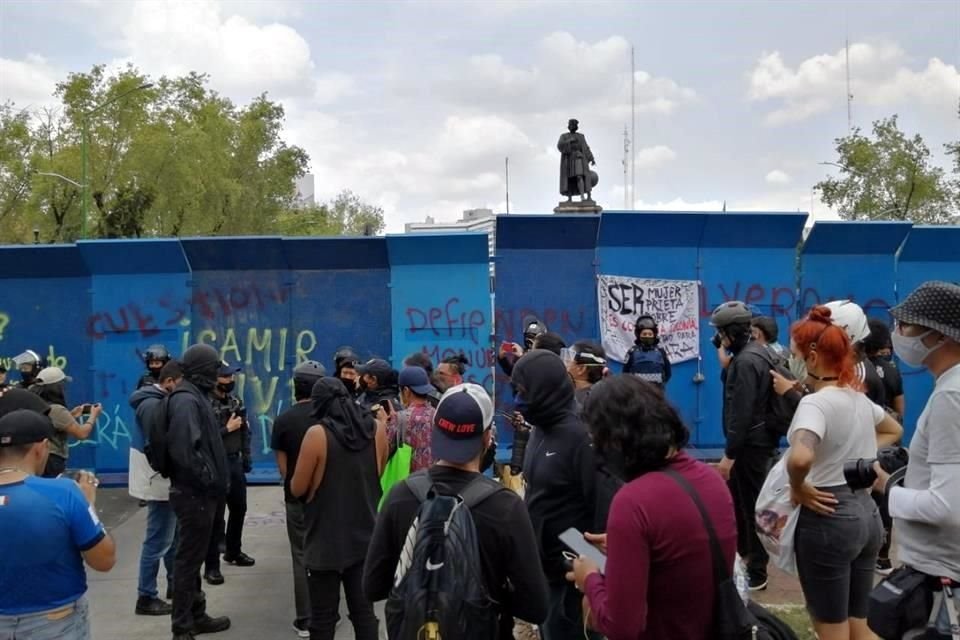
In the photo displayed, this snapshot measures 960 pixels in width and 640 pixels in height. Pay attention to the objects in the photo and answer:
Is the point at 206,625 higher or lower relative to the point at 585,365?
lower

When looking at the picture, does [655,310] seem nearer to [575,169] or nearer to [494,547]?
[575,169]

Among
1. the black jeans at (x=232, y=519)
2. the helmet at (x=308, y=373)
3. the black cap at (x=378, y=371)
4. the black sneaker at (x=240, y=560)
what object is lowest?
the black sneaker at (x=240, y=560)

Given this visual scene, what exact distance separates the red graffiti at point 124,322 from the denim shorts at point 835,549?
8.08 m

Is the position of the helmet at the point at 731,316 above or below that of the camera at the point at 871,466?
above

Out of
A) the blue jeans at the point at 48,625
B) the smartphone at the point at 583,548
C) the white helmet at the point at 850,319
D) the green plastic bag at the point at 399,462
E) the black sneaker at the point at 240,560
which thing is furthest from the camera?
the black sneaker at the point at 240,560

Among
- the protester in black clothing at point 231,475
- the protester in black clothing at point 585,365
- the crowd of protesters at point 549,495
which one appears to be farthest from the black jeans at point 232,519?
the protester in black clothing at point 585,365

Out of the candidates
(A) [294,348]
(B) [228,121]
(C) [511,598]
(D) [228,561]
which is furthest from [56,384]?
(B) [228,121]

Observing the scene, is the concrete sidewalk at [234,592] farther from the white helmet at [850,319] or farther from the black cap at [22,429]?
the white helmet at [850,319]

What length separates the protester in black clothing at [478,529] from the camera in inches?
111

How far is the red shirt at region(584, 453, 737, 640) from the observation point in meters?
2.33

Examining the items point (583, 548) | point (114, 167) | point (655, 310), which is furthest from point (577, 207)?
point (114, 167)

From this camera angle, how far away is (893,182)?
92.7 feet

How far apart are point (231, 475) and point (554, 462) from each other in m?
3.97

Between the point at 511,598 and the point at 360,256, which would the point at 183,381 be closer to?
the point at 511,598
